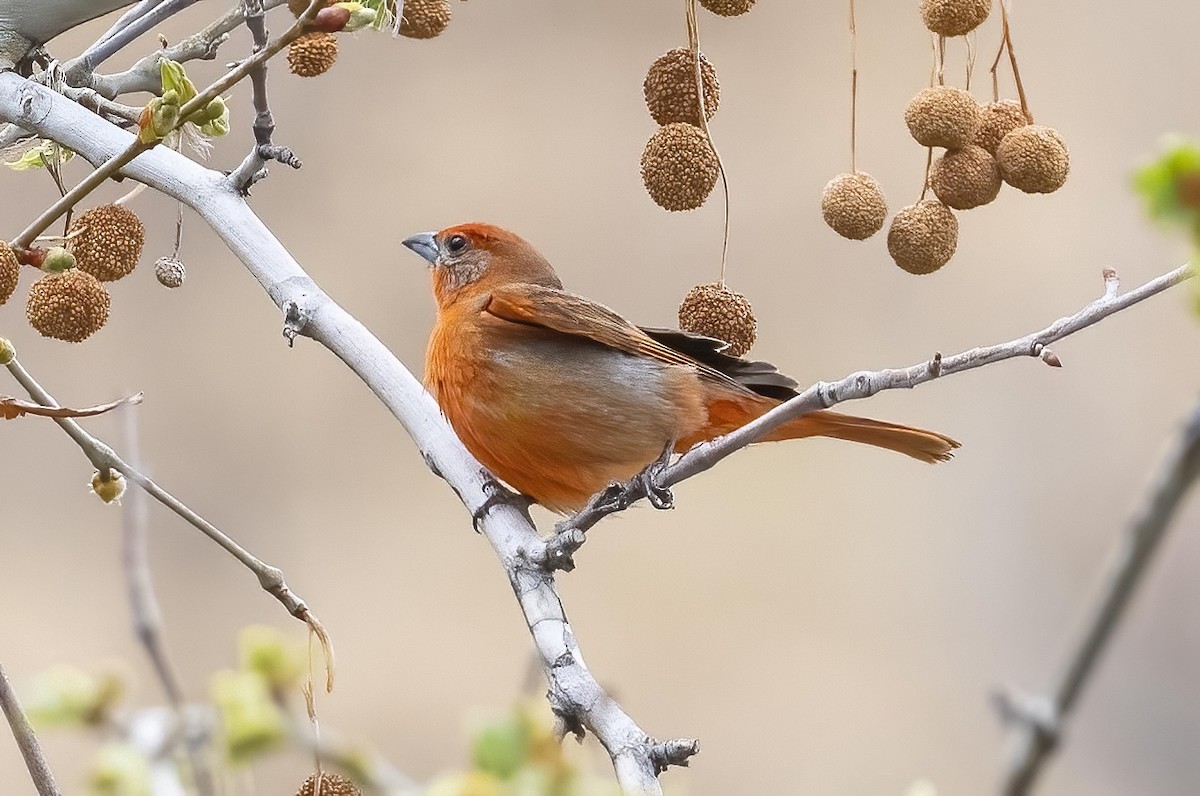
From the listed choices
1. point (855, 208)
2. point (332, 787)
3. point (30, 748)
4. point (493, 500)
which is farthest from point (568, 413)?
point (30, 748)

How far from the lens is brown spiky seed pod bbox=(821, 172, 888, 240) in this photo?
1.54 m

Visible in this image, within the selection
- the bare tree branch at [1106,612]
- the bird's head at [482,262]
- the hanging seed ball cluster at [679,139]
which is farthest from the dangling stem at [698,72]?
Answer: the bare tree branch at [1106,612]

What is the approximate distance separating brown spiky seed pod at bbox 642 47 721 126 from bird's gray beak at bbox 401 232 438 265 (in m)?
1.07

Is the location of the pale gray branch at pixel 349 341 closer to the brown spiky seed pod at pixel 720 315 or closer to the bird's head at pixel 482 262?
the brown spiky seed pod at pixel 720 315

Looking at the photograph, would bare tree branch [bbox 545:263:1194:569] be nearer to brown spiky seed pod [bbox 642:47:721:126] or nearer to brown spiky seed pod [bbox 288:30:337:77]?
brown spiky seed pod [bbox 642:47:721:126]

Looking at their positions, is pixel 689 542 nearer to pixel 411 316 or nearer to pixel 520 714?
pixel 411 316

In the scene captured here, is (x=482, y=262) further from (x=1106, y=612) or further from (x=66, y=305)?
(x=1106, y=612)

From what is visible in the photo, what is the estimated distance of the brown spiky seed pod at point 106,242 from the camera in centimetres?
144

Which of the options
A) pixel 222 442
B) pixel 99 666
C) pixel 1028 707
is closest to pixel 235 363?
pixel 222 442

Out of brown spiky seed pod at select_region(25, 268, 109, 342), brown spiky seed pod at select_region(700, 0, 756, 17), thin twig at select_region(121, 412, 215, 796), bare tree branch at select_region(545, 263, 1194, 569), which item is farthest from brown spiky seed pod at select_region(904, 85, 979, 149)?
thin twig at select_region(121, 412, 215, 796)

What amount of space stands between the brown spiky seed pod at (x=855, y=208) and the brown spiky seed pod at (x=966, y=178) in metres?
0.07

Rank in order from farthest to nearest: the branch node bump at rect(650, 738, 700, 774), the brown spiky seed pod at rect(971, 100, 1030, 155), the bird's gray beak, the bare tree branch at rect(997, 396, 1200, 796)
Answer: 1. the bird's gray beak
2. the brown spiky seed pod at rect(971, 100, 1030, 155)
3. the branch node bump at rect(650, 738, 700, 774)
4. the bare tree branch at rect(997, 396, 1200, 796)

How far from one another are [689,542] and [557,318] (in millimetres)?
3054

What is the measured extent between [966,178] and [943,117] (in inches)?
3.0
